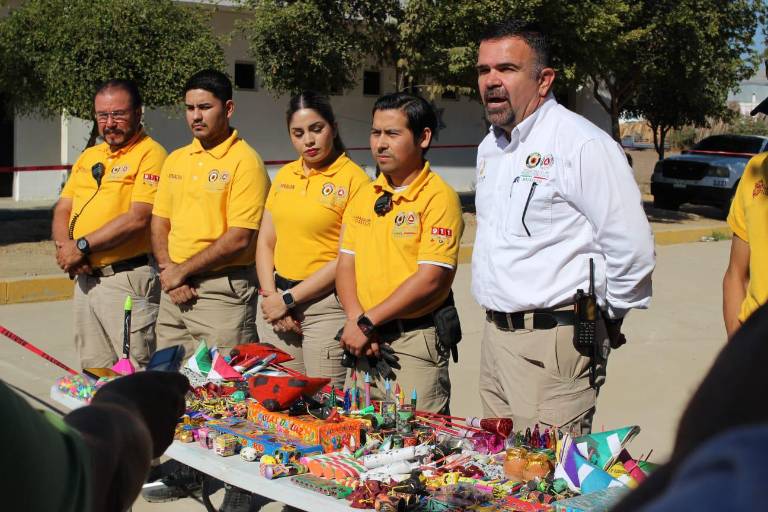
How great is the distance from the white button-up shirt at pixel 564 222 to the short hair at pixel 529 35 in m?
0.20

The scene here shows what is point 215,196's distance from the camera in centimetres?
539

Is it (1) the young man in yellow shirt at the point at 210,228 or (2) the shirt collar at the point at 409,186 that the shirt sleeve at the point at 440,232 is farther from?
(1) the young man in yellow shirt at the point at 210,228

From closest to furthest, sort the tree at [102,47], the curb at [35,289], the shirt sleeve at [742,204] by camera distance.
→ the shirt sleeve at [742,204] → the curb at [35,289] → the tree at [102,47]

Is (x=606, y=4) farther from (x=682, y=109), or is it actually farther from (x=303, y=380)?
(x=303, y=380)

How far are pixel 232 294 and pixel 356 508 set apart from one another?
2589mm

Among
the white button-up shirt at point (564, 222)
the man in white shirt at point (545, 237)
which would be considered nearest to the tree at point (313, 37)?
the man in white shirt at point (545, 237)

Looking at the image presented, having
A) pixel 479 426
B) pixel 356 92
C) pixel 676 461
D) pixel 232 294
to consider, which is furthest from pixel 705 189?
pixel 676 461

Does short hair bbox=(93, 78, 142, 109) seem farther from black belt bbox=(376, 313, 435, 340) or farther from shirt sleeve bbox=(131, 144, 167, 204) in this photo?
black belt bbox=(376, 313, 435, 340)

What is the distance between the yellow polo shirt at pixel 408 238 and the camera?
14.6ft

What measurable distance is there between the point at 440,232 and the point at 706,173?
56.7ft

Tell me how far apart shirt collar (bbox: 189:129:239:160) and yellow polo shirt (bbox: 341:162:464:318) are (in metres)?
1.22

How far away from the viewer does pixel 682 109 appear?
80.7 ft

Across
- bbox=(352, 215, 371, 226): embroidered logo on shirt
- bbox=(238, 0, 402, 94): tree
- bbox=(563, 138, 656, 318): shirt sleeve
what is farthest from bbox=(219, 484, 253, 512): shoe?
bbox=(238, 0, 402, 94): tree

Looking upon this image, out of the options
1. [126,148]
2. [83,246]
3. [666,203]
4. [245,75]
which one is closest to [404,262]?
[83,246]
